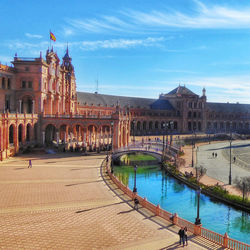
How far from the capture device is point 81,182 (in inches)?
1233

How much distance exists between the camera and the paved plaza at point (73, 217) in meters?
17.3

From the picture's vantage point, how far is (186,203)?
1268 inches

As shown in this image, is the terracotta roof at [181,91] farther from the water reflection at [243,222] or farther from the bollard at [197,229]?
the bollard at [197,229]

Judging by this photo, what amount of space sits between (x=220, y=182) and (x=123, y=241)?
23.8 meters

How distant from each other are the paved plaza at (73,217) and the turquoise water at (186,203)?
23.5 ft

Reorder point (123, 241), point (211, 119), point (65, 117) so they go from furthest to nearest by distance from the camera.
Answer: point (211, 119), point (65, 117), point (123, 241)

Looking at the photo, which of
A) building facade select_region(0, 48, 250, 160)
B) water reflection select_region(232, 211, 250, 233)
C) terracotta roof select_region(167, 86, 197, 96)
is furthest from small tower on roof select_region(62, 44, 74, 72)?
water reflection select_region(232, 211, 250, 233)

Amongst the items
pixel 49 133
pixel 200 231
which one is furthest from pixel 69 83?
pixel 200 231

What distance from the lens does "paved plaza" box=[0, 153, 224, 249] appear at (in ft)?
56.6

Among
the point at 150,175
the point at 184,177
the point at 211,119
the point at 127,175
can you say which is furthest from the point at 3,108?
the point at 211,119

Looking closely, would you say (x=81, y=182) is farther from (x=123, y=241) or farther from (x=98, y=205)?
(x=123, y=241)

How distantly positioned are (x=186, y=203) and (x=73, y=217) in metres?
16.3

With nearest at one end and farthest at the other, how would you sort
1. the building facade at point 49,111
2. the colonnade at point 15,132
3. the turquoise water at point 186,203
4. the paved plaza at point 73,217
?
the paved plaza at point 73,217 < the turquoise water at point 186,203 < the colonnade at point 15,132 < the building facade at point 49,111

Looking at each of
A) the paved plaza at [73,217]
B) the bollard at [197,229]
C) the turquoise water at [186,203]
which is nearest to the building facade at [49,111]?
the turquoise water at [186,203]
